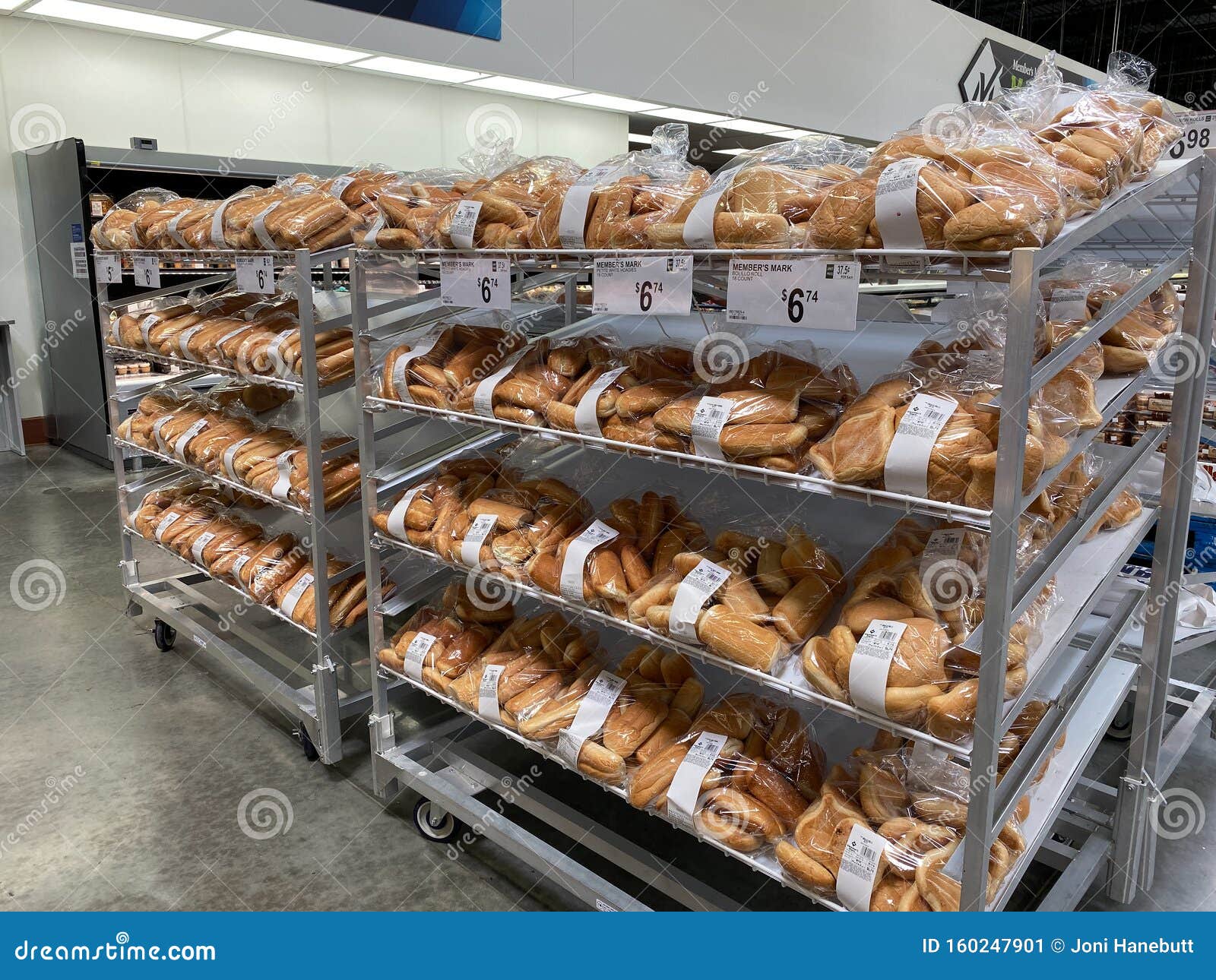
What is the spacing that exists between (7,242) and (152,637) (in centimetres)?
463

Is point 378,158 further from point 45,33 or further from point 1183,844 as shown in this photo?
point 1183,844

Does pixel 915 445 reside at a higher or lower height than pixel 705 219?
lower

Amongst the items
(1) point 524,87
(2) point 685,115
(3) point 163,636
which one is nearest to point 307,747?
(3) point 163,636

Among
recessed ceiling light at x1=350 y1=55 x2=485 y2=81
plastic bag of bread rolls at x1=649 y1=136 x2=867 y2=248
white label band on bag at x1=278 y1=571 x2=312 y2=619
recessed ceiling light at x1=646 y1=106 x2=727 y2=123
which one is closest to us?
plastic bag of bread rolls at x1=649 y1=136 x2=867 y2=248

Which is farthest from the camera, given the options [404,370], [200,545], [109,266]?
[109,266]

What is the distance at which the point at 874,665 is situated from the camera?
146 centimetres

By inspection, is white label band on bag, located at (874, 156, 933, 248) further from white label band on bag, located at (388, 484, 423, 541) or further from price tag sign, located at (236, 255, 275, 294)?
price tag sign, located at (236, 255, 275, 294)

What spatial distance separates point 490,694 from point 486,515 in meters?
0.44

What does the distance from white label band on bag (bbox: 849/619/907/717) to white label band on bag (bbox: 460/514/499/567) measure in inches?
39.1

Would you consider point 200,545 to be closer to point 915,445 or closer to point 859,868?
point 859,868

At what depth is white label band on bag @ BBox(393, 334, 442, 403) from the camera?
235 cm

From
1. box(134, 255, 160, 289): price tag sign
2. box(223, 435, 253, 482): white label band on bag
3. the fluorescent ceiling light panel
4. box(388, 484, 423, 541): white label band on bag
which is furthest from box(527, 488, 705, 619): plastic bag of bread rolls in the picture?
the fluorescent ceiling light panel

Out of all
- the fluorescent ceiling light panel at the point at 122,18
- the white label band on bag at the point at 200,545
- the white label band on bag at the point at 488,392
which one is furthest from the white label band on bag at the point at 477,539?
the fluorescent ceiling light panel at the point at 122,18

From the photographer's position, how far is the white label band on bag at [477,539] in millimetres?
2178
